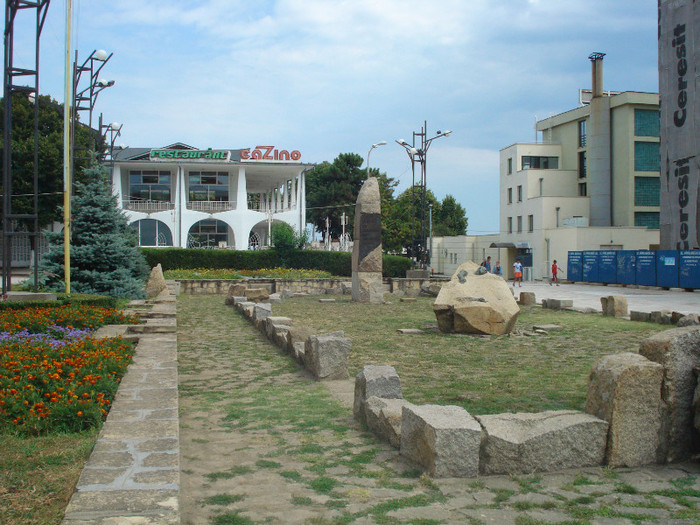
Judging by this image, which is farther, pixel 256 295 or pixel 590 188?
pixel 590 188

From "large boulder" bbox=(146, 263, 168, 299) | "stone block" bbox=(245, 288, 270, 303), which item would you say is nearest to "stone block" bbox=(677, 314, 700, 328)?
"stone block" bbox=(245, 288, 270, 303)

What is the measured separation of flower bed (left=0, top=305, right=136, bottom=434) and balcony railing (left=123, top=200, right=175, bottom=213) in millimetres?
38142

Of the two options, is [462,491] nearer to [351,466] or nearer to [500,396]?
[351,466]

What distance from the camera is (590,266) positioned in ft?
127

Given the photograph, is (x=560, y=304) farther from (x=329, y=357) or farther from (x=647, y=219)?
(x=647, y=219)

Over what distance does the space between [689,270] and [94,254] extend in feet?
83.4

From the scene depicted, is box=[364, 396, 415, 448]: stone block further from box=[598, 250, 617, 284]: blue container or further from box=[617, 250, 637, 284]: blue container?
box=[598, 250, 617, 284]: blue container

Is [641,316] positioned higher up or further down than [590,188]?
further down

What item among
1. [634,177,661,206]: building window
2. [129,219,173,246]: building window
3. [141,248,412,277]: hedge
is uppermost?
[634,177,661,206]: building window

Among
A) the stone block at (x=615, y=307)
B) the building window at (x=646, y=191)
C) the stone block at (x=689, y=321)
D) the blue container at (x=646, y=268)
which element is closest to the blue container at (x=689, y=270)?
the blue container at (x=646, y=268)

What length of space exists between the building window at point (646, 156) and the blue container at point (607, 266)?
11.5 meters

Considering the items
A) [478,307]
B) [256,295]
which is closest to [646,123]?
[256,295]

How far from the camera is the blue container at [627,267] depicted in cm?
3459

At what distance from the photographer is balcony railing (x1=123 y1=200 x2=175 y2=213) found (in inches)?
1882
